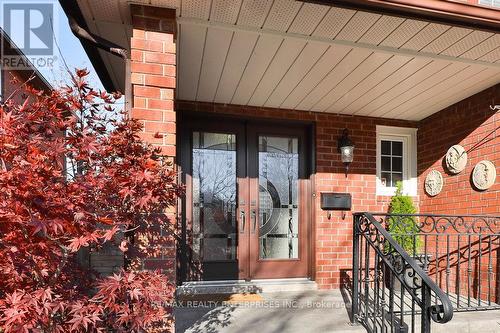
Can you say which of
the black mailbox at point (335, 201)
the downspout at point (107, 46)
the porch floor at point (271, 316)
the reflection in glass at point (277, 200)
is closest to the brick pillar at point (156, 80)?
the downspout at point (107, 46)

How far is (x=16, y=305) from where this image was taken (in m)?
1.53

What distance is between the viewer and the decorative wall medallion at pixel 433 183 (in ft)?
14.2

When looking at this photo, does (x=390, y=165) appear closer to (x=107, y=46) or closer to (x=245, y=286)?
(x=245, y=286)

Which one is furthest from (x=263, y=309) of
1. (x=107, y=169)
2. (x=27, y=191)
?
→ (x=27, y=191)

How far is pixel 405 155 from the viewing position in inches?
190

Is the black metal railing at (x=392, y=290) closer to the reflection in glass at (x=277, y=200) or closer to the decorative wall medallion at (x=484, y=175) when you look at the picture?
the reflection in glass at (x=277, y=200)

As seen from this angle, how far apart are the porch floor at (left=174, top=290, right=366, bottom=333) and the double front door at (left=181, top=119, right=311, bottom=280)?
62cm

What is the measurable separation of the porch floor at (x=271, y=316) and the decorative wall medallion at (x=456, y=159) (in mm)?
2042

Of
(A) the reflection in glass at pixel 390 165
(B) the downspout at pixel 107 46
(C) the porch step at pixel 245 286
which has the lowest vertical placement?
(C) the porch step at pixel 245 286

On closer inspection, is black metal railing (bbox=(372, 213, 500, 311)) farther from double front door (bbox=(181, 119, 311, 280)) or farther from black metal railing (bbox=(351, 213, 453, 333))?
double front door (bbox=(181, 119, 311, 280))

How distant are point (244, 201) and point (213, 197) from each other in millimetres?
391

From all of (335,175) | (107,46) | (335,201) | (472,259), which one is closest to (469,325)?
(472,259)

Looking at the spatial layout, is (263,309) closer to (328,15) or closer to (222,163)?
(222,163)

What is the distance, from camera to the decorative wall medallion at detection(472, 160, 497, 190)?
357 centimetres
